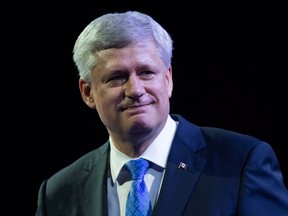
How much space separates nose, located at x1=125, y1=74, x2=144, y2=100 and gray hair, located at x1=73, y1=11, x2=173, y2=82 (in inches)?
5.8

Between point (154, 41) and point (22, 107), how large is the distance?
3.93 ft

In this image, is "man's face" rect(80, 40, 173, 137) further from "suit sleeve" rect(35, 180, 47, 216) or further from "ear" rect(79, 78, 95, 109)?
"suit sleeve" rect(35, 180, 47, 216)

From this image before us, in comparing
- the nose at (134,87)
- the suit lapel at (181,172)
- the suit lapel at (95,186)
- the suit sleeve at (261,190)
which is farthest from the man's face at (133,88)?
the suit sleeve at (261,190)

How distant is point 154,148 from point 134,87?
1.00ft

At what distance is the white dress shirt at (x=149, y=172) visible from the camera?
2572mm

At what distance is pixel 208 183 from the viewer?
2.43m

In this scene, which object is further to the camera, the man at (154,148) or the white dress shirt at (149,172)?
the white dress shirt at (149,172)

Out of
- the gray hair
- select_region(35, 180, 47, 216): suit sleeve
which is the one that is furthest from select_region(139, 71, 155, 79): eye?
select_region(35, 180, 47, 216): suit sleeve

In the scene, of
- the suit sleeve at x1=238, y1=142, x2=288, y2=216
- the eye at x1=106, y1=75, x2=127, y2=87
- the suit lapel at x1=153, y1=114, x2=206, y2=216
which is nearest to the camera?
the suit sleeve at x1=238, y1=142, x2=288, y2=216

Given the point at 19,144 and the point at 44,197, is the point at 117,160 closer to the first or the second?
the point at 44,197

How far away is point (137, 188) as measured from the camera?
2.53m

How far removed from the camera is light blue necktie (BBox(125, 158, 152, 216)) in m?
2.48

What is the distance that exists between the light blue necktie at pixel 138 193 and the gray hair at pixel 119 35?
0.45 metres

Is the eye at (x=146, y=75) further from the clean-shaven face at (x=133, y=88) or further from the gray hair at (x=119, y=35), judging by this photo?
the gray hair at (x=119, y=35)
